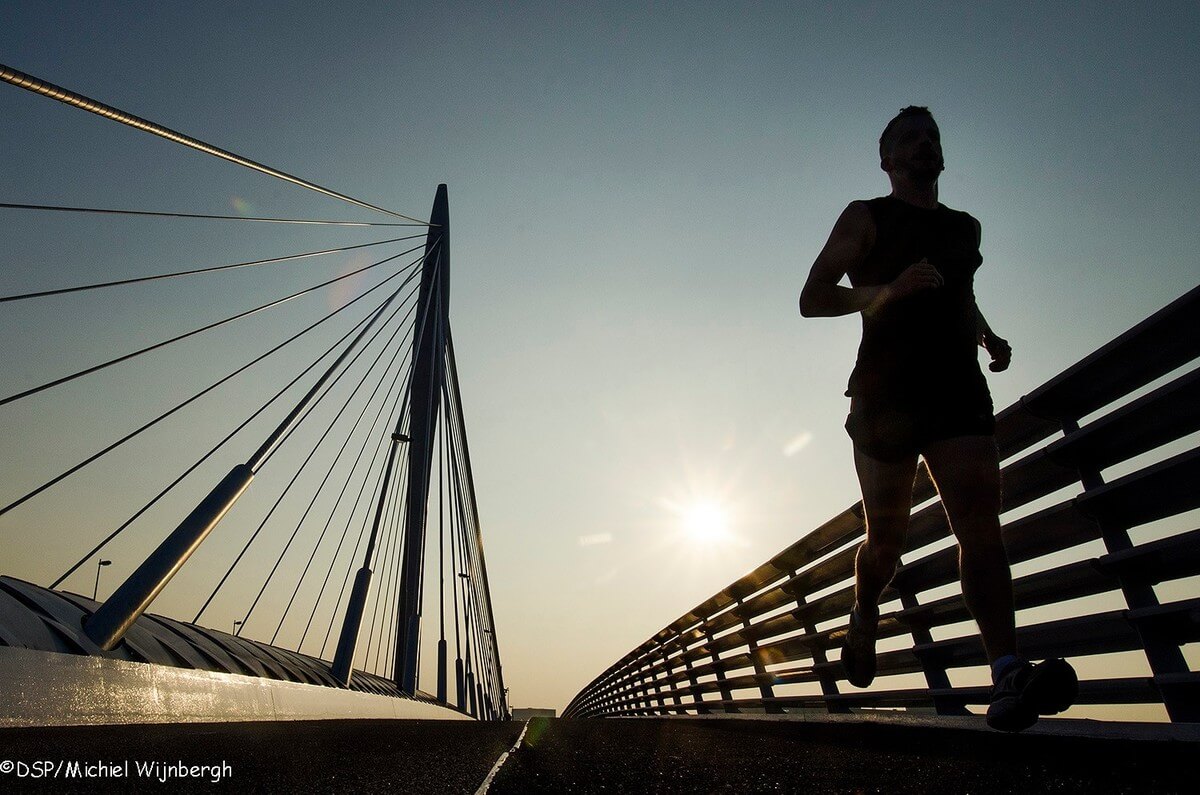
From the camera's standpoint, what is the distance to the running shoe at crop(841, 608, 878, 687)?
322cm

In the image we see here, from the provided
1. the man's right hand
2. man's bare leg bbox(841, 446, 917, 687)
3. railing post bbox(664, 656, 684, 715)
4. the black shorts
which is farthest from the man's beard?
railing post bbox(664, 656, 684, 715)

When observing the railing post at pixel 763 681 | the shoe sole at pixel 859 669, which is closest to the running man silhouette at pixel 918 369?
the shoe sole at pixel 859 669

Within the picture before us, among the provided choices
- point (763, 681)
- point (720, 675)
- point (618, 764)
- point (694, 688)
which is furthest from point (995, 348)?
point (694, 688)

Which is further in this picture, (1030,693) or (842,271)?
(842,271)

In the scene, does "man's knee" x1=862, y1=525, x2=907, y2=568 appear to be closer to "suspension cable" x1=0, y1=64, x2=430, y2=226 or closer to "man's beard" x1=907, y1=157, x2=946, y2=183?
"man's beard" x1=907, y1=157, x2=946, y2=183

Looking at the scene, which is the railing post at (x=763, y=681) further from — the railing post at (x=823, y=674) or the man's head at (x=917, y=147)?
the man's head at (x=917, y=147)

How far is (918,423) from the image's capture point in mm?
2711

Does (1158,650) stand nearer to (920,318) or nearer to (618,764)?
(920,318)

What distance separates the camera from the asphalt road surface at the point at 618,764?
78.8 inches

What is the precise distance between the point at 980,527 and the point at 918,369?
53cm

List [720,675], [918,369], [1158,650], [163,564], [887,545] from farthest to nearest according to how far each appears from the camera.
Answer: [720,675] < [163,564] < [887,545] < [918,369] < [1158,650]

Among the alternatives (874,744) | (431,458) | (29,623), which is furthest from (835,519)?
(431,458)

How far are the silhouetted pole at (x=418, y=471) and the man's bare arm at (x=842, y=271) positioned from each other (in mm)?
11440

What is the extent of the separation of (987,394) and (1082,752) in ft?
3.58
